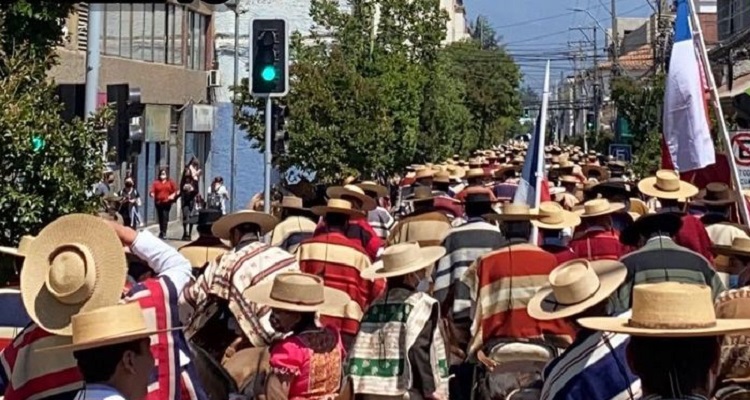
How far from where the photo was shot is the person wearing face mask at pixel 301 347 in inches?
323

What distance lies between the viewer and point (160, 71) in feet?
134

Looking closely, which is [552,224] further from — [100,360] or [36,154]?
[100,360]

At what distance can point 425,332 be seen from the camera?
932cm

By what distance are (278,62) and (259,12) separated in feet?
140

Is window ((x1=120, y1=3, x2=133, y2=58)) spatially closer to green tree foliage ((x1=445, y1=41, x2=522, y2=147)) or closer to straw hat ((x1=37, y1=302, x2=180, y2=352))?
straw hat ((x1=37, y1=302, x2=180, y2=352))

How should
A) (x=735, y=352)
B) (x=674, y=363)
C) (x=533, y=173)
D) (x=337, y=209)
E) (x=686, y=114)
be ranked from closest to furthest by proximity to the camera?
(x=674, y=363)
(x=735, y=352)
(x=686, y=114)
(x=337, y=209)
(x=533, y=173)

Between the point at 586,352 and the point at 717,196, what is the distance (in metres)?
9.35

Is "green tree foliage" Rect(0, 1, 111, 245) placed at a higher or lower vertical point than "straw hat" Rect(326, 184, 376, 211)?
higher

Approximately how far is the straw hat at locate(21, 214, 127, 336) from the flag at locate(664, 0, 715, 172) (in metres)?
6.49

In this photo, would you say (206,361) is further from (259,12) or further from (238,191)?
(259,12)

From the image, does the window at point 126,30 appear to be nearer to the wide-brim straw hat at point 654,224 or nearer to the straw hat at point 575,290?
the wide-brim straw hat at point 654,224

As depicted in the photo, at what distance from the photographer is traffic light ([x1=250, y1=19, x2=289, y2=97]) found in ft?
52.5

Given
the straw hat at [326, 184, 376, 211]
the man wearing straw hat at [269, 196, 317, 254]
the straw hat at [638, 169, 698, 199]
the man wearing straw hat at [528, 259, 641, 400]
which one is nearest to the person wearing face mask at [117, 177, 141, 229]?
the straw hat at [326, 184, 376, 211]

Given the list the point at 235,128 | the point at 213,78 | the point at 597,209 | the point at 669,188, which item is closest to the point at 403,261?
the point at 597,209
